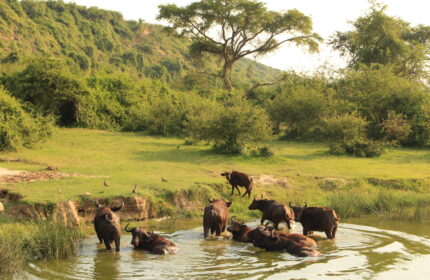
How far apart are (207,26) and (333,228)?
33622mm

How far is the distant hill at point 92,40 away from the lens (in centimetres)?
6538

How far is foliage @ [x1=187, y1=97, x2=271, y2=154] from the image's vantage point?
21.4 meters

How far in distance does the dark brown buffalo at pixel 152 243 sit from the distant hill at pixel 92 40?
4661cm

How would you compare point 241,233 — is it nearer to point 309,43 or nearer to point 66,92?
point 66,92

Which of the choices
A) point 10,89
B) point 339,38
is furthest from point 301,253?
point 339,38

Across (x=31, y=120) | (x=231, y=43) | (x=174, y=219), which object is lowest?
(x=174, y=219)

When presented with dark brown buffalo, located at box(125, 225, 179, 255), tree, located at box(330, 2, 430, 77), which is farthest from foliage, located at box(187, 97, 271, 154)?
tree, located at box(330, 2, 430, 77)

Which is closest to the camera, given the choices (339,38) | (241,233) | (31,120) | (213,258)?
(213,258)

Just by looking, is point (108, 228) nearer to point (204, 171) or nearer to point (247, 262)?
point (247, 262)

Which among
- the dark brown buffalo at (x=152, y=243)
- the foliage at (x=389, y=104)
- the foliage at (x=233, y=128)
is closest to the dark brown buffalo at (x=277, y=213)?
the dark brown buffalo at (x=152, y=243)

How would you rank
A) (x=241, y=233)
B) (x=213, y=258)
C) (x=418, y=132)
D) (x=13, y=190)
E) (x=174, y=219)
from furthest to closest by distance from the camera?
1. (x=418, y=132)
2. (x=174, y=219)
3. (x=13, y=190)
4. (x=241, y=233)
5. (x=213, y=258)

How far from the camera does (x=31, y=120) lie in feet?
72.3

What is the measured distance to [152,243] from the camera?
1035 cm

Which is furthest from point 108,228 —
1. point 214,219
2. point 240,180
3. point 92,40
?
point 92,40
